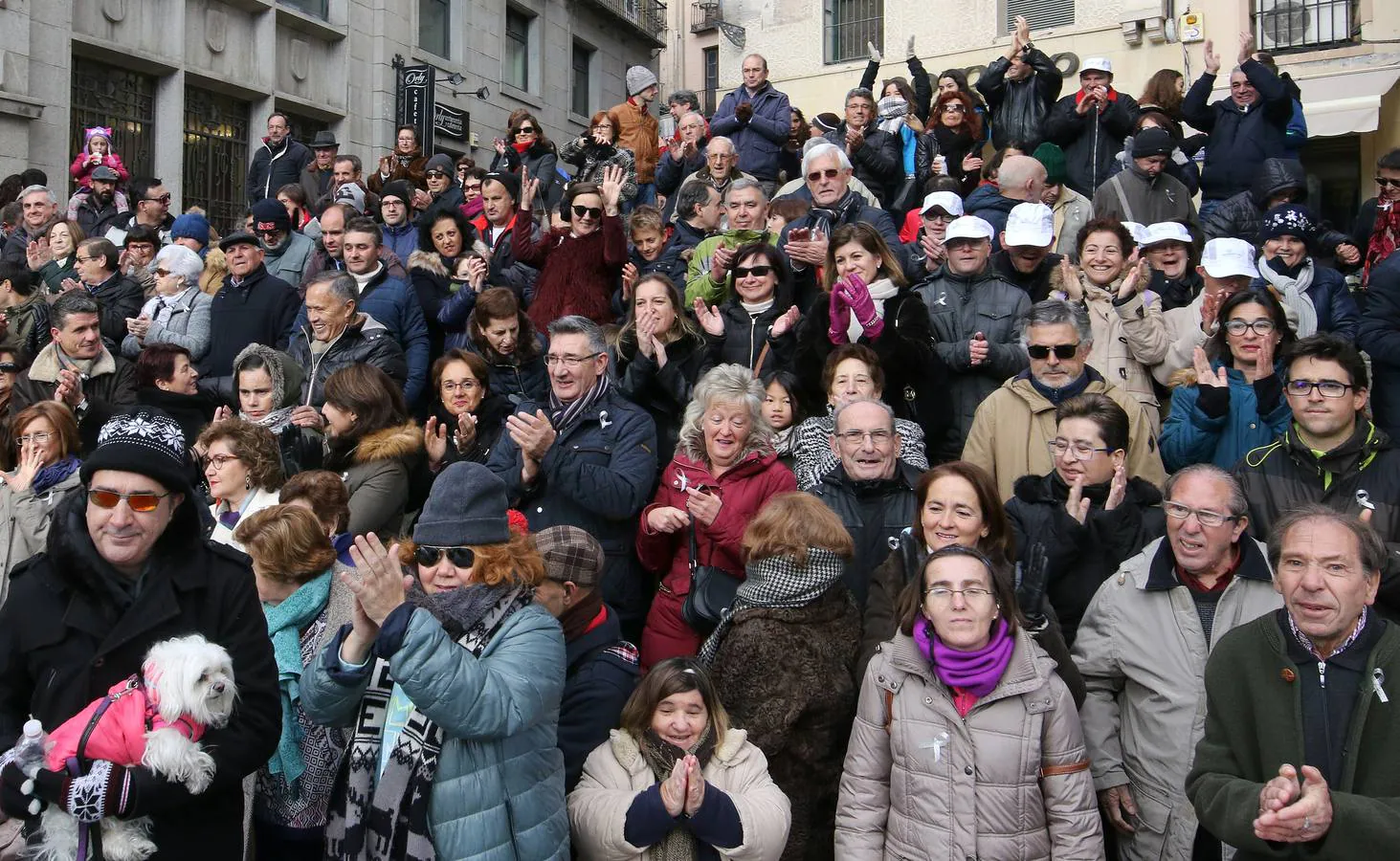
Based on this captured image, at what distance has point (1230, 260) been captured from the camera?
6.44 metres

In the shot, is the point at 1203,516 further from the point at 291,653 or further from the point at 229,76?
the point at 229,76

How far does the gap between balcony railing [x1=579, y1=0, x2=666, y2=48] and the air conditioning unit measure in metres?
14.7

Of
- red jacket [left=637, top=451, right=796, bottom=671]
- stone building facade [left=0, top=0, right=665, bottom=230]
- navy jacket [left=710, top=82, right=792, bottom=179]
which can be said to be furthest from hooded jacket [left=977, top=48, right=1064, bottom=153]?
stone building facade [left=0, top=0, right=665, bottom=230]

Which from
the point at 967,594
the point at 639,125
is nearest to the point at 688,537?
the point at 967,594

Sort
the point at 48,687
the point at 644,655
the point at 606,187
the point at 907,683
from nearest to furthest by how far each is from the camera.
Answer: the point at 48,687, the point at 907,683, the point at 644,655, the point at 606,187

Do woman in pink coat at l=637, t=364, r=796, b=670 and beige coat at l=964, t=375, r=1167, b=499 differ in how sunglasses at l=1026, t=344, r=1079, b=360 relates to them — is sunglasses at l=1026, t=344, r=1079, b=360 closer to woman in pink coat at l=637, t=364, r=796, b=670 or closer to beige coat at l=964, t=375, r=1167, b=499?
beige coat at l=964, t=375, r=1167, b=499

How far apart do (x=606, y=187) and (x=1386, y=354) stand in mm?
4562

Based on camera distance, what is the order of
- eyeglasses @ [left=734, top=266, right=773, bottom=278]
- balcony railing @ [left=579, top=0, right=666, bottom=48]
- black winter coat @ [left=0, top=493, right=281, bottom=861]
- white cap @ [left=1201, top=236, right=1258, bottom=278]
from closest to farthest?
black winter coat @ [left=0, top=493, right=281, bottom=861] < white cap @ [left=1201, top=236, right=1258, bottom=278] < eyeglasses @ [left=734, top=266, right=773, bottom=278] < balcony railing @ [left=579, top=0, right=666, bottom=48]

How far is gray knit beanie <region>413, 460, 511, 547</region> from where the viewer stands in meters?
3.34

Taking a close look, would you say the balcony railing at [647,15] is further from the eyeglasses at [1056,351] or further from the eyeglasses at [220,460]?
the eyeglasses at [220,460]

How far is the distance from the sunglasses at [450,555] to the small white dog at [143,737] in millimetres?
585

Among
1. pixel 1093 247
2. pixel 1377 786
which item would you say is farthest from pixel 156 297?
pixel 1377 786

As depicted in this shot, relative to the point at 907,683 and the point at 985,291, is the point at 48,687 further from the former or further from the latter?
the point at 985,291

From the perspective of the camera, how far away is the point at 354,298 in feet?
23.7
